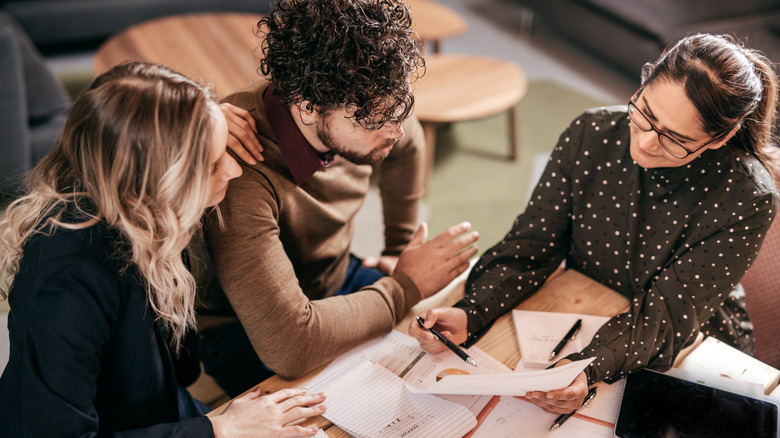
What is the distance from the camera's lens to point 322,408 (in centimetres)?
105

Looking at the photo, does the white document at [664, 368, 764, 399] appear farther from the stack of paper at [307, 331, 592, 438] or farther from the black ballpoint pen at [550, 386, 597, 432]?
the stack of paper at [307, 331, 592, 438]

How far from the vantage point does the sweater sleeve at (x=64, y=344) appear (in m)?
0.91

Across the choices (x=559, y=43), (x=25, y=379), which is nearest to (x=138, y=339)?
(x=25, y=379)

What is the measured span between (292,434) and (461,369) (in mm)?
340

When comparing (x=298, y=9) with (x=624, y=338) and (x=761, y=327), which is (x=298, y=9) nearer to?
(x=624, y=338)

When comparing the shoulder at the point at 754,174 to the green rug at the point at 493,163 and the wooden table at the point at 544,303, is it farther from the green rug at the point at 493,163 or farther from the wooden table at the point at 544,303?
the green rug at the point at 493,163

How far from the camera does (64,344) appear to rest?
0.91 meters

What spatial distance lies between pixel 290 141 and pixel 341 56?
8.2 inches

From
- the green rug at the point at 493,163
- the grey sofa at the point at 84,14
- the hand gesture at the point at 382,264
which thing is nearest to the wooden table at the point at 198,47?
the grey sofa at the point at 84,14

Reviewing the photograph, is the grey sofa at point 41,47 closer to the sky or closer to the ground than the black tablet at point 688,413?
closer to the ground

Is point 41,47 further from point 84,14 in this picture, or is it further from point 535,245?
point 535,245

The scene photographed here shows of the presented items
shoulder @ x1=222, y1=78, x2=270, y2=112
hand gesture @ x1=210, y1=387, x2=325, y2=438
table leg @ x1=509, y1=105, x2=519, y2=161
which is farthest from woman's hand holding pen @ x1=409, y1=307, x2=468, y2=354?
table leg @ x1=509, y1=105, x2=519, y2=161

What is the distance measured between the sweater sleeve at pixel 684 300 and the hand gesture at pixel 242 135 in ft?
2.40

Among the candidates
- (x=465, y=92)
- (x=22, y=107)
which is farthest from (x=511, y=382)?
(x=22, y=107)
